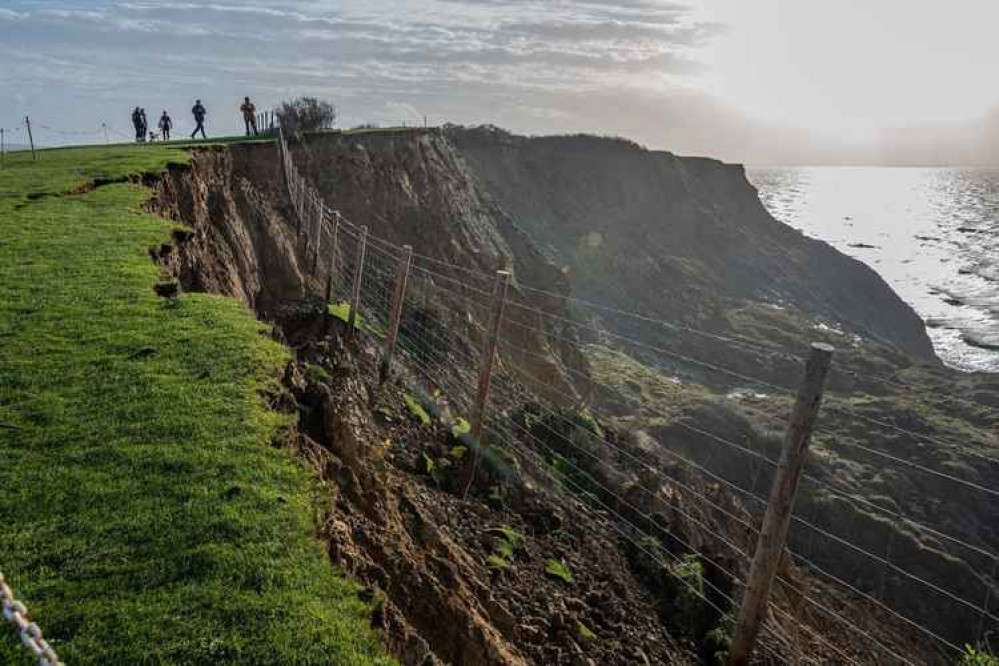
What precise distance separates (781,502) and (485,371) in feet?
14.4

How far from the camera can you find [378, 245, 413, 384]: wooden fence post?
10492mm

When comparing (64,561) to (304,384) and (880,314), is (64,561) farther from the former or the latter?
(880,314)

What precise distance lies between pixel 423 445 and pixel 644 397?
3429 centimetres

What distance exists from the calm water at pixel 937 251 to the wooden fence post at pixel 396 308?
74.1m

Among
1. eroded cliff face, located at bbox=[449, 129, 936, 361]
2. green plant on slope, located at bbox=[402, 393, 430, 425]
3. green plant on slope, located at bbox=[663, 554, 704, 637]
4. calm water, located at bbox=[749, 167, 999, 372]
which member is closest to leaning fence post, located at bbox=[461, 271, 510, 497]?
green plant on slope, located at bbox=[402, 393, 430, 425]

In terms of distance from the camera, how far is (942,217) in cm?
16175

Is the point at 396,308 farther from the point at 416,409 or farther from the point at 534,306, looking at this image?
the point at 534,306

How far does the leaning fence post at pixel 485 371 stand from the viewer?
27.1 ft

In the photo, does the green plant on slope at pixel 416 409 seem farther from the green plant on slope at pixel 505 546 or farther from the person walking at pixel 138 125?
the person walking at pixel 138 125

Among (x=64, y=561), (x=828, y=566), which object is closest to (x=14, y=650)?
(x=64, y=561)

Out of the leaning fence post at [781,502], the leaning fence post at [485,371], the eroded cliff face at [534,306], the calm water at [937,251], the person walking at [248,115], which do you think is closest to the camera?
the leaning fence post at [781,502]

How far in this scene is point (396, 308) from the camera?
10719 mm

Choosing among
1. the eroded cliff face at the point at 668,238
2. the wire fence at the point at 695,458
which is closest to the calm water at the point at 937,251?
the eroded cliff face at the point at 668,238

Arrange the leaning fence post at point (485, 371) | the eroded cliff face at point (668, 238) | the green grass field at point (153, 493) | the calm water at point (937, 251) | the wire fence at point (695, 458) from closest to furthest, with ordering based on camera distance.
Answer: the green grass field at point (153, 493)
the leaning fence post at point (485, 371)
the wire fence at point (695, 458)
the eroded cliff face at point (668, 238)
the calm water at point (937, 251)
